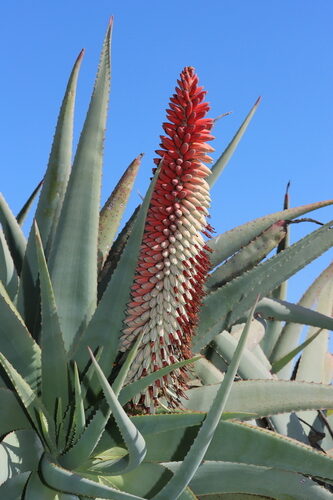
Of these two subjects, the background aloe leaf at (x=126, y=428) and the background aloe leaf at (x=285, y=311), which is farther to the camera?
the background aloe leaf at (x=285, y=311)

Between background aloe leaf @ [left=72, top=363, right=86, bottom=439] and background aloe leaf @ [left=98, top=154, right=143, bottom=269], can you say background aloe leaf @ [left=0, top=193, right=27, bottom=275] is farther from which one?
background aloe leaf @ [left=72, top=363, right=86, bottom=439]

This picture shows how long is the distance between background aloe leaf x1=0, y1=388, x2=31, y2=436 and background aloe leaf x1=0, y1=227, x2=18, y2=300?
1.12 feet

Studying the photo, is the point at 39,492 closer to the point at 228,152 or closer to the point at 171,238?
the point at 171,238

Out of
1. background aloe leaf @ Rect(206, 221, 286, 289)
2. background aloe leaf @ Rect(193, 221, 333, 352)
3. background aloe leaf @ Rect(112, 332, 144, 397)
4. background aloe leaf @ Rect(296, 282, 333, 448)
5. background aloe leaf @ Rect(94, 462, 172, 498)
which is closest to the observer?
background aloe leaf @ Rect(112, 332, 144, 397)

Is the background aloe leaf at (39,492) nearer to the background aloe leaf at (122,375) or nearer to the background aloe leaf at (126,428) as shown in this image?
the background aloe leaf at (126,428)

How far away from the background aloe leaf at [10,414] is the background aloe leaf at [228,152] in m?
0.91

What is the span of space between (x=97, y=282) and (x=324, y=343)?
5.59 ft

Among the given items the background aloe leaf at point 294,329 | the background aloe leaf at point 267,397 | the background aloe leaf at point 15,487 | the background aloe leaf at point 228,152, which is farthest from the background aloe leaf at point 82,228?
the background aloe leaf at point 294,329

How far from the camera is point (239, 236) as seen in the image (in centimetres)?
239

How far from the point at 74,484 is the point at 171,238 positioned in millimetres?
612

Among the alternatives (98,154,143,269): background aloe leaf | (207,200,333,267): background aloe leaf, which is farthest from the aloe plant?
(207,200,333,267): background aloe leaf

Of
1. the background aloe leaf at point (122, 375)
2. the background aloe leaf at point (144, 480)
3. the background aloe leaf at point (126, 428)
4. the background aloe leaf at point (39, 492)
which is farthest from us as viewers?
the background aloe leaf at point (144, 480)

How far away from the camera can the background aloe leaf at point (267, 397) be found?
2.14 metres

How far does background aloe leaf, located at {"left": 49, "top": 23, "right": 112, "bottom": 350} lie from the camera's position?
1891mm
